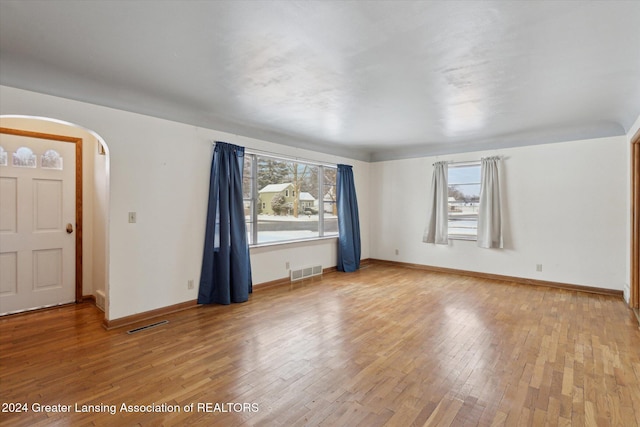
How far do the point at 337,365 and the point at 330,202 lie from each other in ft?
13.2

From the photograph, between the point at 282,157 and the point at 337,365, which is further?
the point at 282,157

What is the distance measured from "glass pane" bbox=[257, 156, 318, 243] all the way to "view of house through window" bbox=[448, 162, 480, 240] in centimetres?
260

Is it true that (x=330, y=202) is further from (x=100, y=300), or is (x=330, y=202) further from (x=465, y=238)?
(x=100, y=300)

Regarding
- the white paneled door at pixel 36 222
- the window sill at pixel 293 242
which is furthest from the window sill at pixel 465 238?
the white paneled door at pixel 36 222

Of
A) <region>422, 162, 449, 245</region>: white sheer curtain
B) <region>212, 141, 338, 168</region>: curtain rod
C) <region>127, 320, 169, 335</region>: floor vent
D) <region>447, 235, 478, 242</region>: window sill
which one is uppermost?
<region>212, 141, 338, 168</region>: curtain rod

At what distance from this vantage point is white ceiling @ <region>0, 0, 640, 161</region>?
1.89m

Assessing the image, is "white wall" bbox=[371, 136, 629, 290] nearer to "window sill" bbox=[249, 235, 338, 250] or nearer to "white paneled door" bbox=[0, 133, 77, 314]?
"window sill" bbox=[249, 235, 338, 250]

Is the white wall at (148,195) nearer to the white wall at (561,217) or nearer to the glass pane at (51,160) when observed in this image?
the glass pane at (51,160)

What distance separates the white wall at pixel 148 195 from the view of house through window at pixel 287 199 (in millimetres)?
736

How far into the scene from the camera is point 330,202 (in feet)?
20.6

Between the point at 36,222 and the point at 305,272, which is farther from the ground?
the point at 36,222

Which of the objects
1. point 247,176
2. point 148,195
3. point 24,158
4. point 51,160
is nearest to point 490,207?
point 247,176

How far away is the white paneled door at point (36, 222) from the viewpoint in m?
3.61

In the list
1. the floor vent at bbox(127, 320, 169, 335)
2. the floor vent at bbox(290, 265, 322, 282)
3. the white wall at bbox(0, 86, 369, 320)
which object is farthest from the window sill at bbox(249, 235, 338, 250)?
the floor vent at bbox(127, 320, 169, 335)
